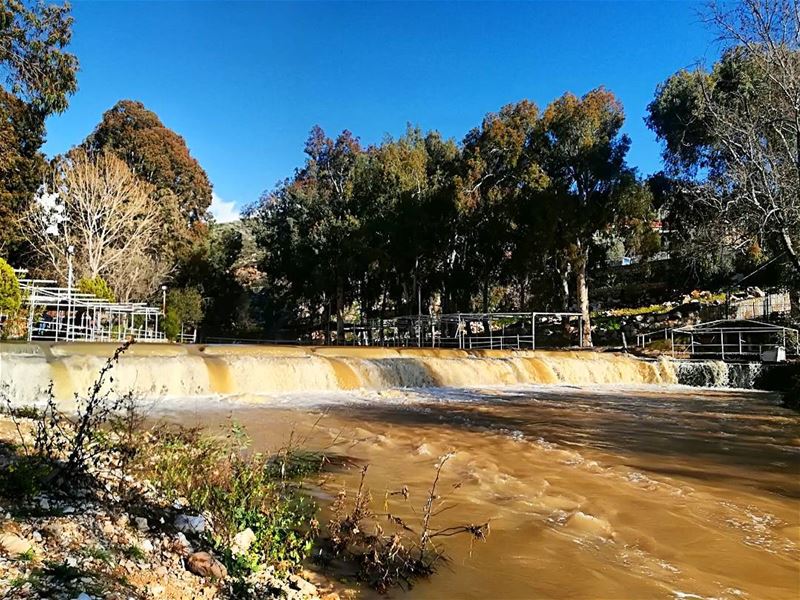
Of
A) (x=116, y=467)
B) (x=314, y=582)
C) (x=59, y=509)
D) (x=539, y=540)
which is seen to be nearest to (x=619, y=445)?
(x=539, y=540)

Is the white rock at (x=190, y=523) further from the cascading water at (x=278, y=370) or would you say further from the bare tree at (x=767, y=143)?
the bare tree at (x=767, y=143)

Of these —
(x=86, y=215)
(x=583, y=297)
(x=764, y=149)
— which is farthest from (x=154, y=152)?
(x=764, y=149)

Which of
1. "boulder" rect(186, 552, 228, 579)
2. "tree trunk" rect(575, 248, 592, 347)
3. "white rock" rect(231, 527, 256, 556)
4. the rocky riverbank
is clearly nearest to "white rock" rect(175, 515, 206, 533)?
the rocky riverbank

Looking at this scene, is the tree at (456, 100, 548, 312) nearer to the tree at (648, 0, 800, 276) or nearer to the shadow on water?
the tree at (648, 0, 800, 276)

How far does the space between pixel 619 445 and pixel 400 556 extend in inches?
217

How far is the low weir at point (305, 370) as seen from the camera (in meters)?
11.4

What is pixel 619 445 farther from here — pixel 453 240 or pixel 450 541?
pixel 453 240

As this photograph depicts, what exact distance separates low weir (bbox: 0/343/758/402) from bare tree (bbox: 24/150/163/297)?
18.2 m

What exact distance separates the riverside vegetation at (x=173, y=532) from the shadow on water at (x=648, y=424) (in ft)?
13.3

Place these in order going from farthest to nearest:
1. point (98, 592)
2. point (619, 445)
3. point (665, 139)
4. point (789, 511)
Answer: point (665, 139)
point (619, 445)
point (789, 511)
point (98, 592)

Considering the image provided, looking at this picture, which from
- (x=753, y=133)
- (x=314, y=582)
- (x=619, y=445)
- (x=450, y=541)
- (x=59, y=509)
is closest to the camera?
(x=59, y=509)

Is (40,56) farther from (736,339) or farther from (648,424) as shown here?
(736,339)

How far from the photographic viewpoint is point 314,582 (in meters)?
3.18

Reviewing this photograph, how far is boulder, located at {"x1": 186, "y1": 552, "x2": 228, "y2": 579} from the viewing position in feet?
8.81
